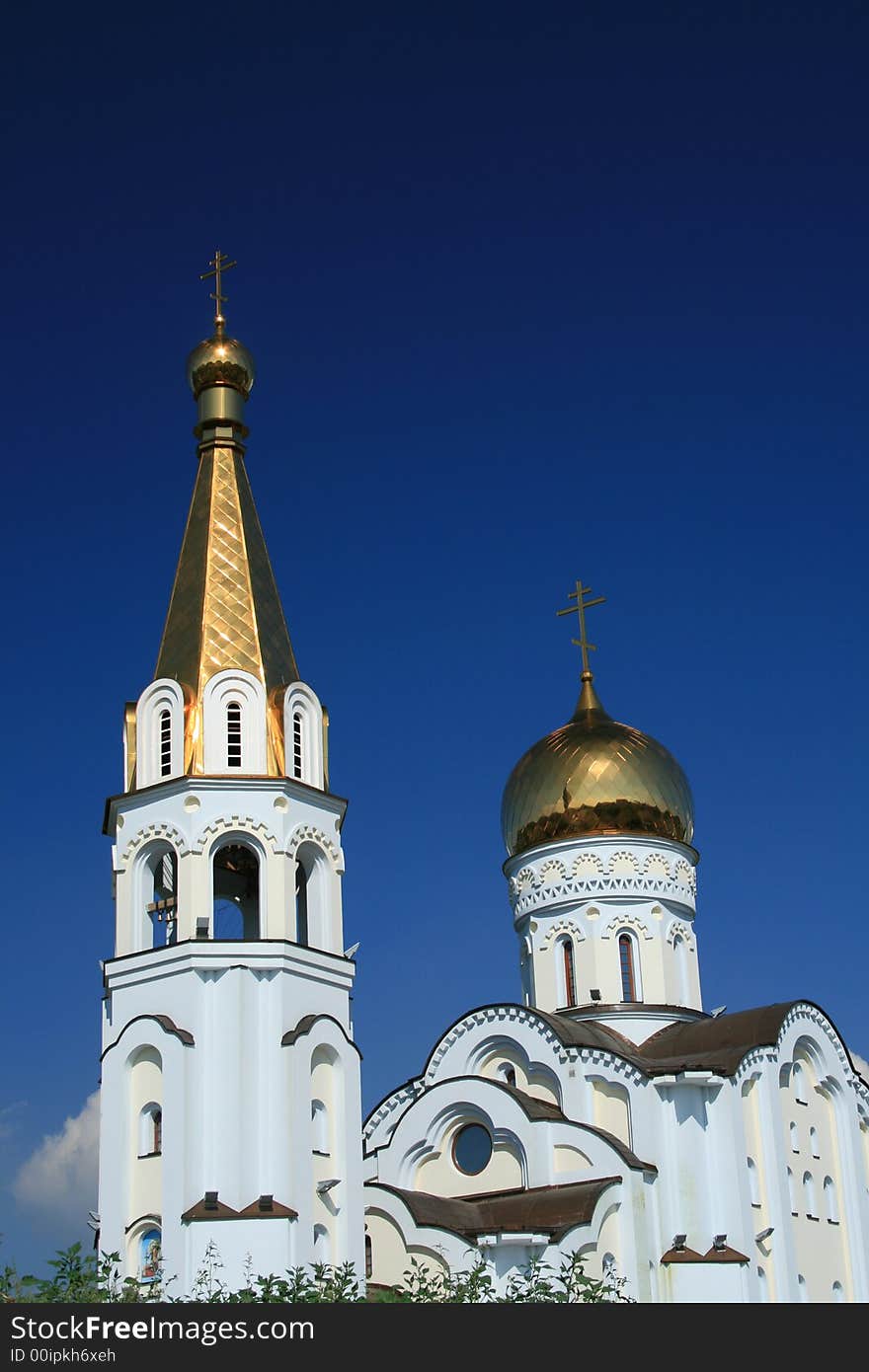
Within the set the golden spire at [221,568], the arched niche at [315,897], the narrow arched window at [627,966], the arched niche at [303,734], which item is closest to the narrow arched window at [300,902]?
the arched niche at [315,897]

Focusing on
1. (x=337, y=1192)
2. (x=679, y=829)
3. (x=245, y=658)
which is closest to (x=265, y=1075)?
(x=337, y=1192)

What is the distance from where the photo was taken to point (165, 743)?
2000 cm

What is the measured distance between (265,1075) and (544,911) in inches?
388

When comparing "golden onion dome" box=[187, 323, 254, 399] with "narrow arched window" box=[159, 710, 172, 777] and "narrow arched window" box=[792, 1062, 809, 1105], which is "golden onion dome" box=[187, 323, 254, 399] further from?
"narrow arched window" box=[792, 1062, 809, 1105]

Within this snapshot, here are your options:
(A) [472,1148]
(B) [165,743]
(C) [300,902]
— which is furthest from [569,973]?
(B) [165,743]

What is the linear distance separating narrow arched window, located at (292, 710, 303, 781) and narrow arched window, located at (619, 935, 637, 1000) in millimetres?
8838

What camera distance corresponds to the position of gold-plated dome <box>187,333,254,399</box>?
71.9 ft

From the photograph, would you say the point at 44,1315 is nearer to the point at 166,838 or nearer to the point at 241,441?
the point at 166,838

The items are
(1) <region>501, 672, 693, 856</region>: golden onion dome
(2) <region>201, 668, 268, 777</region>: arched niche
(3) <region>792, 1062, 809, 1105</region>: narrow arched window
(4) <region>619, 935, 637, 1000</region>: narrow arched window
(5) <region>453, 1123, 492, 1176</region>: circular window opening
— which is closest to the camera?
(2) <region>201, 668, 268, 777</region>: arched niche

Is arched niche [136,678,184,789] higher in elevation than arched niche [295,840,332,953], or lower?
higher

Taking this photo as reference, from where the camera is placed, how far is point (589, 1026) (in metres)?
25.5

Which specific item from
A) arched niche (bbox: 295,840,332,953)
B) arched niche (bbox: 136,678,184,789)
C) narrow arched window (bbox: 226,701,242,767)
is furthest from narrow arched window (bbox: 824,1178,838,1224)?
arched niche (bbox: 136,678,184,789)

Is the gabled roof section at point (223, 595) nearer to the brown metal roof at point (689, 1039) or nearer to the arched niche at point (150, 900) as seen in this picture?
the arched niche at point (150, 900)

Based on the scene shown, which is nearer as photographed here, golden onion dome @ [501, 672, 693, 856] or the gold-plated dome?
the gold-plated dome
